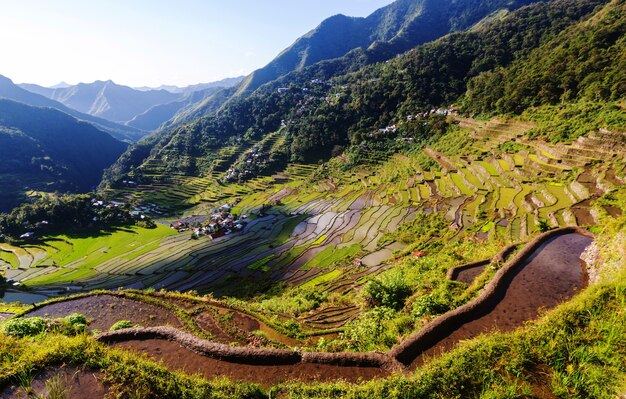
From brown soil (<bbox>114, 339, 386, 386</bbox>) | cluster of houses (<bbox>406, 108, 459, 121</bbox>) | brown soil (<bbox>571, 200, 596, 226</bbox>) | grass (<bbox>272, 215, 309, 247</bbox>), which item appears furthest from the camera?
cluster of houses (<bbox>406, 108, 459, 121</bbox>)

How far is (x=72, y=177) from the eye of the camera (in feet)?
427

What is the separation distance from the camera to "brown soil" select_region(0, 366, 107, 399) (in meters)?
6.14

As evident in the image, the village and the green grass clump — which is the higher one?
the green grass clump

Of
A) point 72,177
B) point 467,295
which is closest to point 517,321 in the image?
point 467,295

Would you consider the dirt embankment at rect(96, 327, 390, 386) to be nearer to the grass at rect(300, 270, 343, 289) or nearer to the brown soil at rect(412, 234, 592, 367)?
the brown soil at rect(412, 234, 592, 367)

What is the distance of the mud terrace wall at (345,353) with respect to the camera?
26.7ft

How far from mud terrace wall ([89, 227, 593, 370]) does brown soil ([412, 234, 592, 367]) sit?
0.74 ft

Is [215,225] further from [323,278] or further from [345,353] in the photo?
[345,353]

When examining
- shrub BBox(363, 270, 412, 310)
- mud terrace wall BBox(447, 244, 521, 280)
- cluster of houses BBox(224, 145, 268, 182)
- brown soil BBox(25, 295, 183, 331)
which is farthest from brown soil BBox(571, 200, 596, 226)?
cluster of houses BBox(224, 145, 268, 182)

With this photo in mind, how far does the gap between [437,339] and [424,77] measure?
115301 mm

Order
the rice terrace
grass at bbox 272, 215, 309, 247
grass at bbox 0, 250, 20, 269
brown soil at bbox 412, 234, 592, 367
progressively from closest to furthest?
the rice terrace
brown soil at bbox 412, 234, 592, 367
grass at bbox 272, 215, 309, 247
grass at bbox 0, 250, 20, 269

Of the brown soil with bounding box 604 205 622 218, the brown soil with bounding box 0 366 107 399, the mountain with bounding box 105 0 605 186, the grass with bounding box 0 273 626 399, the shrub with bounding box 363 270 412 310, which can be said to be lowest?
the shrub with bounding box 363 270 412 310

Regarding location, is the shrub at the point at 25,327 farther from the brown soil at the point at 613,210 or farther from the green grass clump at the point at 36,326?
the brown soil at the point at 613,210

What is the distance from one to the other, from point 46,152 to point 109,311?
16715 cm
